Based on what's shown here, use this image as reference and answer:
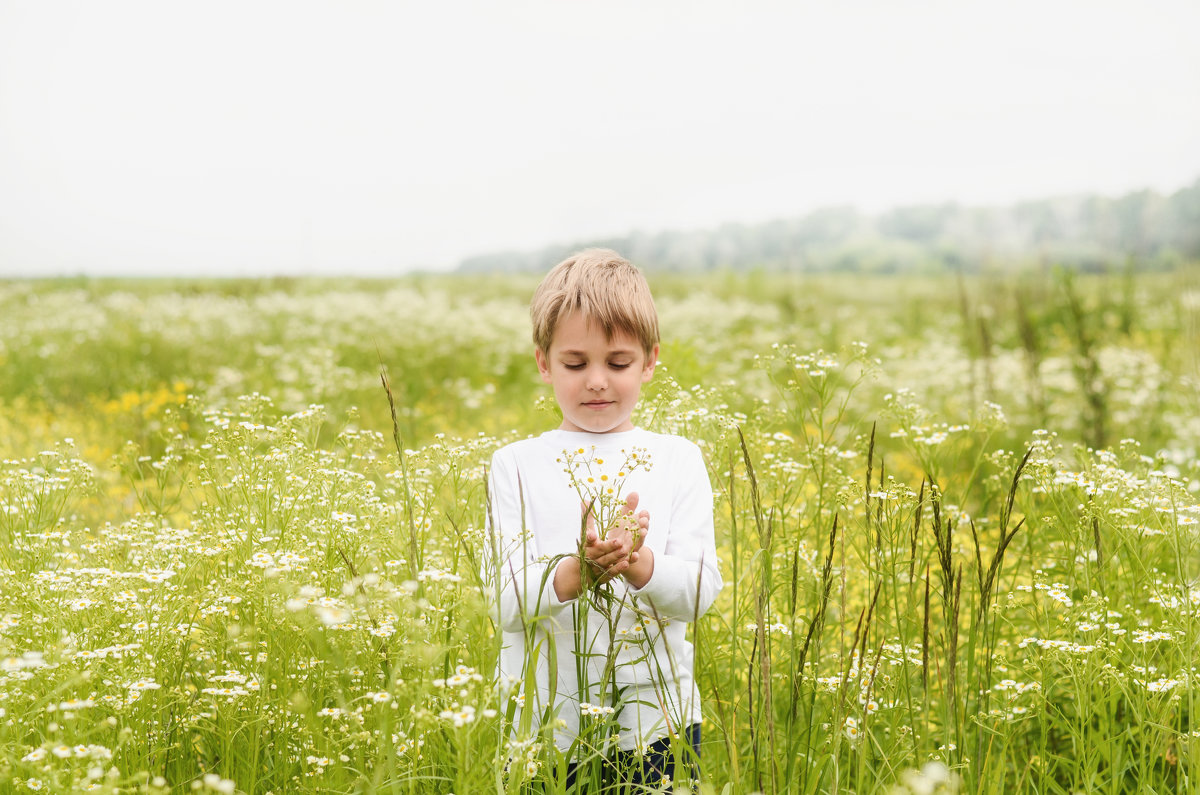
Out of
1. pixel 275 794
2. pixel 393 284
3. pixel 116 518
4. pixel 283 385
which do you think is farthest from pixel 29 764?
pixel 393 284

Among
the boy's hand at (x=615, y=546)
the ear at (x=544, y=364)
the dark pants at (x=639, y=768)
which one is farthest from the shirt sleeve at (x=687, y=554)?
the ear at (x=544, y=364)

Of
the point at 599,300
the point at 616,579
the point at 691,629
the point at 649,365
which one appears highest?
the point at 599,300

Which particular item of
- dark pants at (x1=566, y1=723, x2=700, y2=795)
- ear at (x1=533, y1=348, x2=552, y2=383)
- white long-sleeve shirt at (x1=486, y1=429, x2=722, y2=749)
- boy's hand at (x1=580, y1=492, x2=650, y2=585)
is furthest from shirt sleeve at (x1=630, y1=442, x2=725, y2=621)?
ear at (x1=533, y1=348, x2=552, y2=383)

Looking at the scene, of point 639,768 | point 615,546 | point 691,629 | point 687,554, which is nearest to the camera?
point 615,546

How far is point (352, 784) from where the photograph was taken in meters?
1.86

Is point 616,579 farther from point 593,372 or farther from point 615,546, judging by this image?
point 593,372

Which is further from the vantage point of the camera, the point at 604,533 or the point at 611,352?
the point at 611,352

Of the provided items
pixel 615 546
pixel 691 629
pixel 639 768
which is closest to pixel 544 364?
pixel 615 546

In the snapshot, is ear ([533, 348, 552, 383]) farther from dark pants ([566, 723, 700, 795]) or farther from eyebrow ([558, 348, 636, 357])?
dark pants ([566, 723, 700, 795])

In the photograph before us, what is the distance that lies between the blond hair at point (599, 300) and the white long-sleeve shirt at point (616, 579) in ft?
0.80

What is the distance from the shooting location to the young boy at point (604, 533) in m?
1.86

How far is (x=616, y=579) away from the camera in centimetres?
200

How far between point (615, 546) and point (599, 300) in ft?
2.02

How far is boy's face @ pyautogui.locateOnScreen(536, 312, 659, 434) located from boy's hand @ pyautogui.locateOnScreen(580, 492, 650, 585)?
36 centimetres
